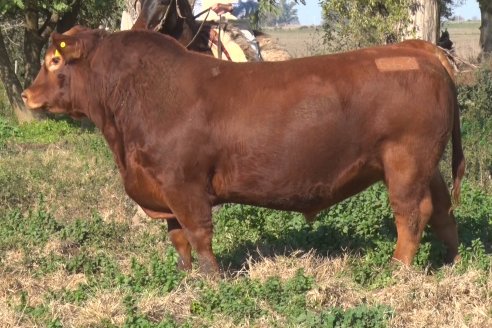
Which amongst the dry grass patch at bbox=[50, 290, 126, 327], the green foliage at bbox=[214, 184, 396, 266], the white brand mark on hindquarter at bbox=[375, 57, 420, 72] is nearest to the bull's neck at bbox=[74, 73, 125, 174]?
the dry grass patch at bbox=[50, 290, 126, 327]

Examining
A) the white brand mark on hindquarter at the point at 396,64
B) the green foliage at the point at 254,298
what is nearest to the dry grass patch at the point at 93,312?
the green foliage at the point at 254,298

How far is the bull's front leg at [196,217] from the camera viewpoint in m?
6.41

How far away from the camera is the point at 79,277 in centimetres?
689

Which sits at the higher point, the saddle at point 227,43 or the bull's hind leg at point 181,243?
the saddle at point 227,43

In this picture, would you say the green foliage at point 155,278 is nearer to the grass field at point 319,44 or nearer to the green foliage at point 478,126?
the green foliage at point 478,126

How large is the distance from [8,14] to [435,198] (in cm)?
1348

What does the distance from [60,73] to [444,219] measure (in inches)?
122

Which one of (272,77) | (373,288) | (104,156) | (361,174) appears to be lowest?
(104,156)

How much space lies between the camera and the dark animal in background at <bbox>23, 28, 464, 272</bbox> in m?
6.36

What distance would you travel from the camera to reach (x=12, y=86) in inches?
740

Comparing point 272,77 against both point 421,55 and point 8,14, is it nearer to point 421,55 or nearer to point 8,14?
point 421,55

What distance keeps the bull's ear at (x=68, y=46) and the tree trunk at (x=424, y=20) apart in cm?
632

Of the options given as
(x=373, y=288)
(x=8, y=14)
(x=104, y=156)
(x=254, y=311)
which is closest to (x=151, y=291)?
(x=254, y=311)

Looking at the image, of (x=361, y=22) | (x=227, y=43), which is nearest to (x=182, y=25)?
(x=227, y=43)
